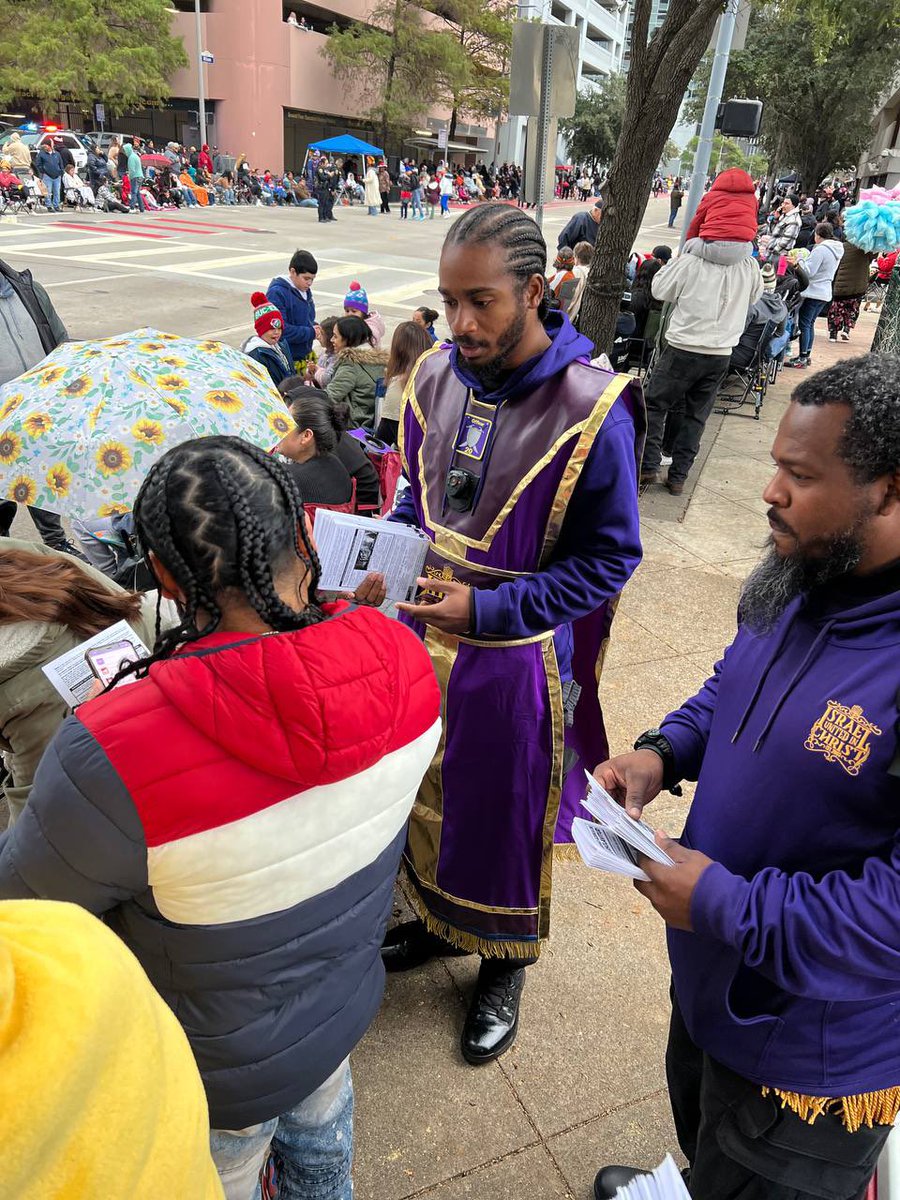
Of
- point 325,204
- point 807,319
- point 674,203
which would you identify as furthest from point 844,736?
point 325,204

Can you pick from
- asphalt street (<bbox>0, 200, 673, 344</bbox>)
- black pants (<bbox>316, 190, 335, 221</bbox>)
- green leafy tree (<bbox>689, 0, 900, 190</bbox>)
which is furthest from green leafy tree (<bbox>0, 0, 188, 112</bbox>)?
green leafy tree (<bbox>689, 0, 900, 190</bbox>)

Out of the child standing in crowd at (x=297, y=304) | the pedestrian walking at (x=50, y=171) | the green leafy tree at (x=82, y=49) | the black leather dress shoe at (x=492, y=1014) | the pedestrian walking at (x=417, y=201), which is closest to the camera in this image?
the black leather dress shoe at (x=492, y=1014)

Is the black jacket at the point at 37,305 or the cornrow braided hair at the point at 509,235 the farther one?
the black jacket at the point at 37,305

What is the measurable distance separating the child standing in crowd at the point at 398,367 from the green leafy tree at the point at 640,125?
57.8 inches

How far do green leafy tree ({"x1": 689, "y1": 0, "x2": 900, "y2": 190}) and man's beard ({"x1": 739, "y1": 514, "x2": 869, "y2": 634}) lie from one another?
29072 mm

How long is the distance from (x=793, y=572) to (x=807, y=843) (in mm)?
434

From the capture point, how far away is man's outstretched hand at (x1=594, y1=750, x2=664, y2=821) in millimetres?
1668

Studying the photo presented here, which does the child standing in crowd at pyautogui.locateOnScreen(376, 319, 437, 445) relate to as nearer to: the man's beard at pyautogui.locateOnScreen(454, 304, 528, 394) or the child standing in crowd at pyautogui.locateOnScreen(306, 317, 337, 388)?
the child standing in crowd at pyautogui.locateOnScreen(306, 317, 337, 388)

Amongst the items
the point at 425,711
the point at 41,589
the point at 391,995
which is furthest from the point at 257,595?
the point at 391,995

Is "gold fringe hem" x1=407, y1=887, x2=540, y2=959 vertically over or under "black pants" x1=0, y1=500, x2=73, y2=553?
under

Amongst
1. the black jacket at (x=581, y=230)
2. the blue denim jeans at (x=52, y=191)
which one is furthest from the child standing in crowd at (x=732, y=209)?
the blue denim jeans at (x=52, y=191)

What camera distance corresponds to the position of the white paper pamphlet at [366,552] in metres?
2.13

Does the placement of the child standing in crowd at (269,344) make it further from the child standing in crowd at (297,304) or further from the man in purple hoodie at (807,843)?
the man in purple hoodie at (807,843)

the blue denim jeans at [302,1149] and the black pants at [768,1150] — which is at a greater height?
the black pants at [768,1150]
